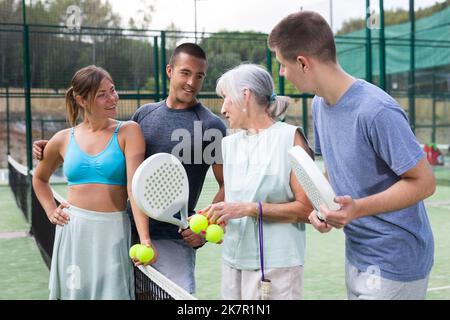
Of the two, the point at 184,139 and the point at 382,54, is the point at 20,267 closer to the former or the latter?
the point at 184,139

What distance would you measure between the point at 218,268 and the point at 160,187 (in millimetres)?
3531

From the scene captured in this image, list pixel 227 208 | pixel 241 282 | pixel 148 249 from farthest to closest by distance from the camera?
1. pixel 148 249
2. pixel 241 282
3. pixel 227 208

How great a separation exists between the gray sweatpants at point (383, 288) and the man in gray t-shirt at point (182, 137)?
87 centimetres

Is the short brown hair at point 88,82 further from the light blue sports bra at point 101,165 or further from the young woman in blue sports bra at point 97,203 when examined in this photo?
the light blue sports bra at point 101,165

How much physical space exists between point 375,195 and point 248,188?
0.55 meters

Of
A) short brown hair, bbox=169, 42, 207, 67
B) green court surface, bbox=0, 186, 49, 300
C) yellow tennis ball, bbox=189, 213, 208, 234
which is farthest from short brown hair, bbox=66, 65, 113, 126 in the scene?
green court surface, bbox=0, 186, 49, 300

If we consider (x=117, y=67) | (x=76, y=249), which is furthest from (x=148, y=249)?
(x=117, y=67)

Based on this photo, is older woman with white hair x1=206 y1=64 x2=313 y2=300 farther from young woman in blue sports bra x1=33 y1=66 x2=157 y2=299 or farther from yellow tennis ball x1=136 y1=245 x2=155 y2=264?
young woman in blue sports bra x1=33 y1=66 x2=157 y2=299

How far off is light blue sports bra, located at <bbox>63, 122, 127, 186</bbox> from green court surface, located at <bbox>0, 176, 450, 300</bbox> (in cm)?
225

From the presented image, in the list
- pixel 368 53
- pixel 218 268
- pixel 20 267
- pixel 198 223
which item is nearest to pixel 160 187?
pixel 198 223

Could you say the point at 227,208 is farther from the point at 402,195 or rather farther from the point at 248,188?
the point at 402,195

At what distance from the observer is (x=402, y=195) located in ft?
5.94

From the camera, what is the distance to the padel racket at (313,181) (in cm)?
176

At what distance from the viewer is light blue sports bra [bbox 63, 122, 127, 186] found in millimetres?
2625
